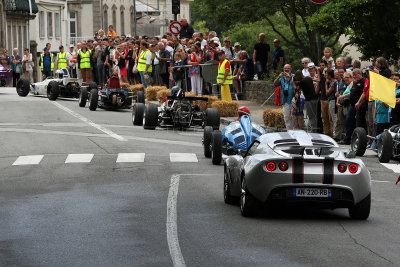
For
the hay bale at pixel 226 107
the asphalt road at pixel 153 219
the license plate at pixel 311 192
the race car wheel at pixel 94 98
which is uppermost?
the race car wheel at pixel 94 98

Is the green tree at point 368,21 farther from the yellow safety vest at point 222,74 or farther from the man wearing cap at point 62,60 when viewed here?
the man wearing cap at point 62,60

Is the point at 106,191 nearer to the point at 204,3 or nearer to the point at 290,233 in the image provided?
the point at 290,233

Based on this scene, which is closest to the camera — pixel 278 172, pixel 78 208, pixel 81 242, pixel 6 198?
pixel 81 242

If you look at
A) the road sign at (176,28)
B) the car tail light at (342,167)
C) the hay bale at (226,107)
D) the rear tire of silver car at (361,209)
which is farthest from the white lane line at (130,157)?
the road sign at (176,28)

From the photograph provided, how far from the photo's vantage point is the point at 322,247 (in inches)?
430

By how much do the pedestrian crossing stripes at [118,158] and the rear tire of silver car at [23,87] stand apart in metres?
18.9

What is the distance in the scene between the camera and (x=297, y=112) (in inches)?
996

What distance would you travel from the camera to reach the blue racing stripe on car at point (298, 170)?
41.1 feet

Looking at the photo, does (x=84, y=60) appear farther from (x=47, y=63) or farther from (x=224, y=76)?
(x=224, y=76)

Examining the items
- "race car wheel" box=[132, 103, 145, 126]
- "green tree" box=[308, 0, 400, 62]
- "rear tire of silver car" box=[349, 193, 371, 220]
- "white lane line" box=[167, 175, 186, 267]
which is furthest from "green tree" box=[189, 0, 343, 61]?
"rear tire of silver car" box=[349, 193, 371, 220]

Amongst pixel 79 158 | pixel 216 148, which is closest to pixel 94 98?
pixel 79 158

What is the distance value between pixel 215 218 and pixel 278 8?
1107 inches

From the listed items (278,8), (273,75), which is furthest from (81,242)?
(278,8)

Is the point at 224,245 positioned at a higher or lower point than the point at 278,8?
lower
